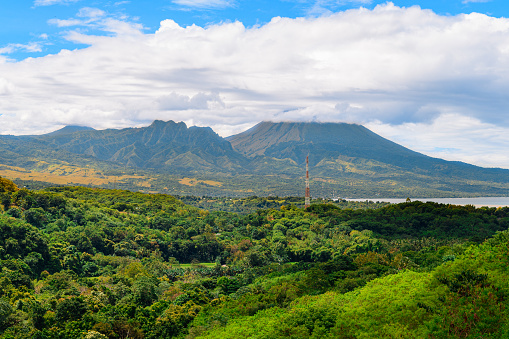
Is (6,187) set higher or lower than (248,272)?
higher

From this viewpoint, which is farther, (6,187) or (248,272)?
(6,187)

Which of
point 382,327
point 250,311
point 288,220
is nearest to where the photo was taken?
point 382,327

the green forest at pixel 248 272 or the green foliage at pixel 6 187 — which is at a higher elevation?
the green foliage at pixel 6 187

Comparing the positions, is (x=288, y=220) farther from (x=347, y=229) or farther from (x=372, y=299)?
(x=372, y=299)

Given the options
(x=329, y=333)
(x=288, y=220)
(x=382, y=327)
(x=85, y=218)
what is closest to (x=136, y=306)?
(x=329, y=333)

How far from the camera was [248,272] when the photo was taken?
72.3m

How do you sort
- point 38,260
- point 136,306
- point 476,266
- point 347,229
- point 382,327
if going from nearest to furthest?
point 382,327
point 476,266
point 136,306
point 38,260
point 347,229

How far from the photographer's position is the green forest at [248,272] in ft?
118

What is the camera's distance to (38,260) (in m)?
73.9

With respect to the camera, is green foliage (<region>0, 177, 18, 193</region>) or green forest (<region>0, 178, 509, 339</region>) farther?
green foliage (<region>0, 177, 18, 193</region>)

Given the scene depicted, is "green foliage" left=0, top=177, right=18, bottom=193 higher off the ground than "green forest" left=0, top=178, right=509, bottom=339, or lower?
higher

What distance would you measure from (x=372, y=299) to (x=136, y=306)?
89.1 feet

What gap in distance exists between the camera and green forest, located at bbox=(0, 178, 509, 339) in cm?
3597

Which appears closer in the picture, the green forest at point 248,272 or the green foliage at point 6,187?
the green forest at point 248,272
